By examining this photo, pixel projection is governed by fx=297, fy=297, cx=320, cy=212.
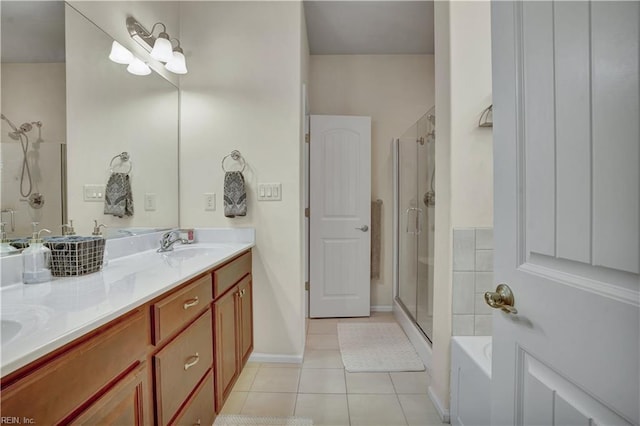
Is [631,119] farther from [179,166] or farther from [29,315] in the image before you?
[179,166]

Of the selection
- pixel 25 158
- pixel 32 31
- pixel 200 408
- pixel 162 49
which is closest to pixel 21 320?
pixel 25 158

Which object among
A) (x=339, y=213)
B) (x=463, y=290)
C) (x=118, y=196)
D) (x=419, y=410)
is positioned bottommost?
(x=419, y=410)

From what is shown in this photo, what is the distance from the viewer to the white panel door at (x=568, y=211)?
0.45m

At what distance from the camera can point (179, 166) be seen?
2.11 metres

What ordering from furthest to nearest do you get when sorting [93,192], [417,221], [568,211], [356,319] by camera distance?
[356,319] → [417,221] → [93,192] → [568,211]

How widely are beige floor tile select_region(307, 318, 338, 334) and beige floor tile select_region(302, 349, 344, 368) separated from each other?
0.35m

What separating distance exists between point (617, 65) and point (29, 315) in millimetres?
1271

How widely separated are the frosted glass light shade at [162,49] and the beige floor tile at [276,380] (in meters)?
2.08

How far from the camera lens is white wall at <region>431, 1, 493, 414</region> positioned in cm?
144

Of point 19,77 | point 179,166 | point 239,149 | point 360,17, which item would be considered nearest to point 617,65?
point 19,77

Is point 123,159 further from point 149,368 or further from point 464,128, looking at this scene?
point 464,128

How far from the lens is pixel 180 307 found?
3.58 feet

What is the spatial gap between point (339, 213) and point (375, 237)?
1.55ft

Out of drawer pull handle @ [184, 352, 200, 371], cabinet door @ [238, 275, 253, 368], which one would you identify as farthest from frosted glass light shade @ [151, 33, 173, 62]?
drawer pull handle @ [184, 352, 200, 371]
